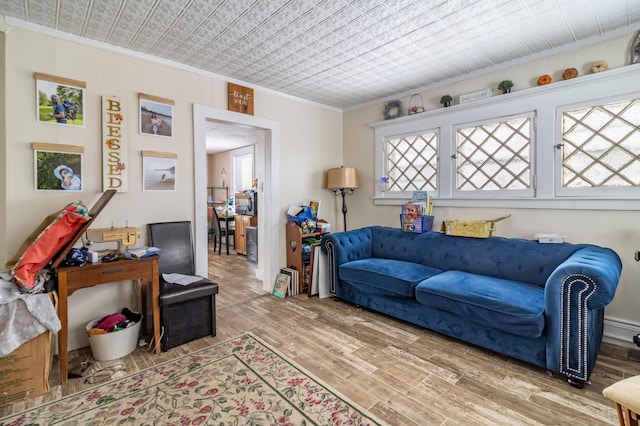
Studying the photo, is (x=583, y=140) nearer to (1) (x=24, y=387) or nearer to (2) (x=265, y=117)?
(2) (x=265, y=117)

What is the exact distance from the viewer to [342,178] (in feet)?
12.6

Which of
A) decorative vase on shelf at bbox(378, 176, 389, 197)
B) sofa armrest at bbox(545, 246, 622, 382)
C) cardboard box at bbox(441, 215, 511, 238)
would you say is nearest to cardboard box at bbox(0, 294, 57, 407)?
sofa armrest at bbox(545, 246, 622, 382)

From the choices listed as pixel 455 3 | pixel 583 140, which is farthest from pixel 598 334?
pixel 455 3

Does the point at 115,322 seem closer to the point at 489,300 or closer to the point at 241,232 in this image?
the point at 489,300

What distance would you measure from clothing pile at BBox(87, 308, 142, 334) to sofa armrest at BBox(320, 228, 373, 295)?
5.97 ft

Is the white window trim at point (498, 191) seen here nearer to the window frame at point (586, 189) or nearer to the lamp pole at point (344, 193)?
the window frame at point (586, 189)

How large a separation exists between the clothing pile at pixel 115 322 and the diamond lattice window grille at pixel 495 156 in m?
3.28

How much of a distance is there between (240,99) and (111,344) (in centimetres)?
252

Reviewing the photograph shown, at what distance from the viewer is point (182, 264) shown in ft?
8.84

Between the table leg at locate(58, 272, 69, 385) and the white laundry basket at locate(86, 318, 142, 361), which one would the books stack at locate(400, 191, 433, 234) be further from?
the table leg at locate(58, 272, 69, 385)

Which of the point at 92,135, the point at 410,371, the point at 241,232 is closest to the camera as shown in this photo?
the point at 410,371

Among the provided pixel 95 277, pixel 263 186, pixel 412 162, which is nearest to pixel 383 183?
pixel 412 162

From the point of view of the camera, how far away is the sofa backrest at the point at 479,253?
2400mm

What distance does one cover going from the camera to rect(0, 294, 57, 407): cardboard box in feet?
5.53
